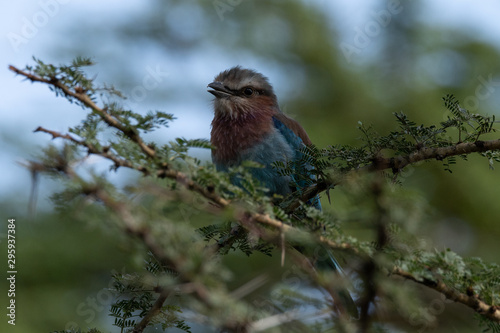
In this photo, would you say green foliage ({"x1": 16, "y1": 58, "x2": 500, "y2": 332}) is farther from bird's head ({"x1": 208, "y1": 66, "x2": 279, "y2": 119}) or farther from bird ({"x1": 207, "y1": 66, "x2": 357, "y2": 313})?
bird's head ({"x1": 208, "y1": 66, "x2": 279, "y2": 119})

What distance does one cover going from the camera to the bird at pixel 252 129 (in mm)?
5508

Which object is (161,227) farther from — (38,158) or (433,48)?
(433,48)

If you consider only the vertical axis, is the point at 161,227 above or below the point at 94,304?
below

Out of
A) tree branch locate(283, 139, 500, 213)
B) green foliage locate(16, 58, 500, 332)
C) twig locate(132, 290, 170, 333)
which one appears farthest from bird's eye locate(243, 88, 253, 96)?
twig locate(132, 290, 170, 333)

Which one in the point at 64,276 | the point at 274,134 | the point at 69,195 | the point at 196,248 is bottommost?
the point at 196,248

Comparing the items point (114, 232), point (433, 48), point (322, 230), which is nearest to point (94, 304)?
point (322, 230)

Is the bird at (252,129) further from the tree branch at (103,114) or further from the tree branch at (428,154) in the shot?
the tree branch at (103,114)

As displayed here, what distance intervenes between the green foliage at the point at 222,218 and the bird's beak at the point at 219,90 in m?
3.40

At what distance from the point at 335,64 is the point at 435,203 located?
263cm

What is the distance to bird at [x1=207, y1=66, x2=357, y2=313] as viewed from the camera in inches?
217

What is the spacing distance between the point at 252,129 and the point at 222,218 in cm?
374

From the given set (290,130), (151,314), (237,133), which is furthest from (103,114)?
(290,130)

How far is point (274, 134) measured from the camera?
5906mm

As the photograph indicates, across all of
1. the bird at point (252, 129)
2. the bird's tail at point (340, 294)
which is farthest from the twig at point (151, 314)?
the bird at point (252, 129)
